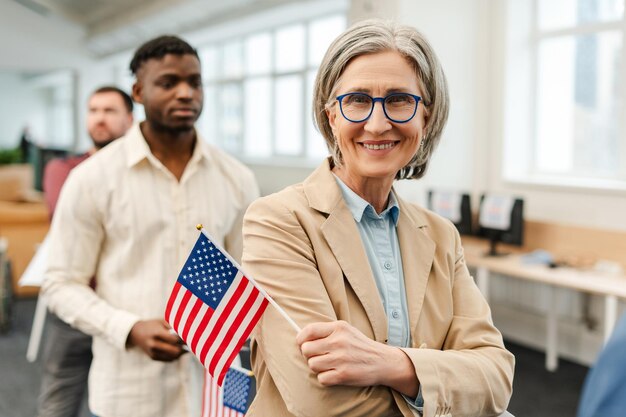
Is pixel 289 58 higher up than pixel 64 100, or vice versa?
pixel 289 58

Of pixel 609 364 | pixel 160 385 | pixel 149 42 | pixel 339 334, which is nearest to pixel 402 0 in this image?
pixel 149 42

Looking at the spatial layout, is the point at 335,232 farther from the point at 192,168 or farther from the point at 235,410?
the point at 192,168

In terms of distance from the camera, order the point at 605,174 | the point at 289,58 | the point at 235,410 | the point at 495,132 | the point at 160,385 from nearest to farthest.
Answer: the point at 235,410 < the point at 160,385 < the point at 605,174 < the point at 495,132 < the point at 289,58

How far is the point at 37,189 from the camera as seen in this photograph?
692cm

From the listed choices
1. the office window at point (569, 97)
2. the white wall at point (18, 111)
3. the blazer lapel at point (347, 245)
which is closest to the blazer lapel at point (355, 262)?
the blazer lapel at point (347, 245)

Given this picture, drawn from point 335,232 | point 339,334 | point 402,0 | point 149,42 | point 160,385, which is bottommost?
point 160,385

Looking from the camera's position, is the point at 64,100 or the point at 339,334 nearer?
the point at 339,334

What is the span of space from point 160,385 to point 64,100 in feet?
21.1

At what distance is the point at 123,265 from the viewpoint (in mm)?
1715

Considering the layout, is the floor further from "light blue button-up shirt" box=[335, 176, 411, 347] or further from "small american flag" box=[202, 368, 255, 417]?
"light blue button-up shirt" box=[335, 176, 411, 347]

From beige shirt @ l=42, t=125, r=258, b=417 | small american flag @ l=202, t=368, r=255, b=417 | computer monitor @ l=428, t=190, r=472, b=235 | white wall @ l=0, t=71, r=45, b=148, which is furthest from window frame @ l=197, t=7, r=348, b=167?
small american flag @ l=202, t=368, r=255, b=417

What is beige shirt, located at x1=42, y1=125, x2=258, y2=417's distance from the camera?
170 centimetres

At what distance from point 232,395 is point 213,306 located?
348 millimetres

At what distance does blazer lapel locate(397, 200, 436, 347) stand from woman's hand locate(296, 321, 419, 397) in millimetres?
121
